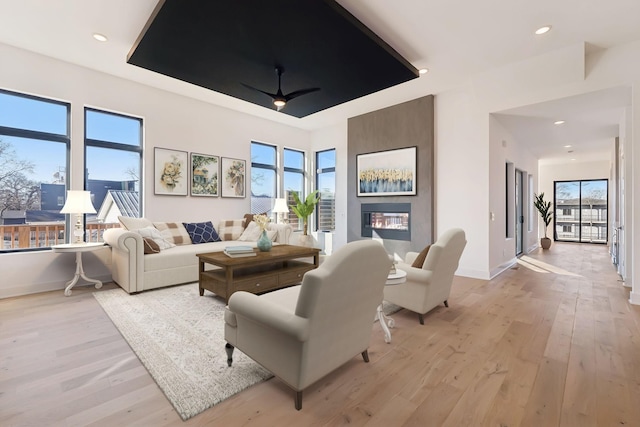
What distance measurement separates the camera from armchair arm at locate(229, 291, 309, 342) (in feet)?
5.00

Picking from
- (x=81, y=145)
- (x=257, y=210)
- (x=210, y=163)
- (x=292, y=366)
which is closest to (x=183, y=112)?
(x=210, y=163)

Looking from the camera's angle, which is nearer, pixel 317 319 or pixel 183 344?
pixel 317 319

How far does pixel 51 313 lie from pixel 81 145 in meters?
2.49

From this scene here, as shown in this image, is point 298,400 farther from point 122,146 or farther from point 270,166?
point 270,166

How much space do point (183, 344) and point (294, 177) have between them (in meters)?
5.45

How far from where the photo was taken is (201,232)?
515cm

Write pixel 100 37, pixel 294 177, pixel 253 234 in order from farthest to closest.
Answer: pixel 294 177 → pixel 253 234 → pixel 100 37

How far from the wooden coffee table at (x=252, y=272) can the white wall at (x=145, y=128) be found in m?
2.06

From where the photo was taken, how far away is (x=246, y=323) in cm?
189

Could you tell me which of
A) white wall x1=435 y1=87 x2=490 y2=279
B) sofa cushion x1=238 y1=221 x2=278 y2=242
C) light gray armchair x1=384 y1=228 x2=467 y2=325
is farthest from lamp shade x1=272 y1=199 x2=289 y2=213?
light gray armchair x1=384 y1=228 x2=467 y2=325

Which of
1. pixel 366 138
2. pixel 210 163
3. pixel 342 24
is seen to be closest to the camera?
pixel 342 24

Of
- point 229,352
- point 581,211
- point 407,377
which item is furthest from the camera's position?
point 581,211

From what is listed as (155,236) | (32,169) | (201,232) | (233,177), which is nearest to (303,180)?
(233,177)

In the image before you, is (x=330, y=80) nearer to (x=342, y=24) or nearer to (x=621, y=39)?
(x=342, y=24)
